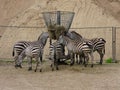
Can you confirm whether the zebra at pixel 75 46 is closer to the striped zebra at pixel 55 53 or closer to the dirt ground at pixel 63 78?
the striped zebra at pixel 55 53

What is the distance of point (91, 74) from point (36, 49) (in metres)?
2.48

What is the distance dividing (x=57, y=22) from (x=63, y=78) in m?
3.71

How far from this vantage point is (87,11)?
28.9 meters

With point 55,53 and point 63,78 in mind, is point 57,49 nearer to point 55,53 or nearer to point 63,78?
point 55,53

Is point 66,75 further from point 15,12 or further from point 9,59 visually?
point 15,12

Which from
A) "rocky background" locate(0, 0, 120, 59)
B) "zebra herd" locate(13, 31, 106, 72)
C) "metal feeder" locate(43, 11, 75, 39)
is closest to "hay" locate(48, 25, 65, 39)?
"metal feeder" locate(43, 11, 75, 39)

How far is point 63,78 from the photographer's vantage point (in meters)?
15.3

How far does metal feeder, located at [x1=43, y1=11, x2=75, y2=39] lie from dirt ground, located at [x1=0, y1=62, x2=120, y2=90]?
4.78 feet

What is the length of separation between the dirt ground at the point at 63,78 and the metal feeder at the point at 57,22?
4.78 feet

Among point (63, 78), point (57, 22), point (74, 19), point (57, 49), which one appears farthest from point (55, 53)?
point (74, 19)

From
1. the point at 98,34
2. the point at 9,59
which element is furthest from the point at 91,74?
the point at 98,34

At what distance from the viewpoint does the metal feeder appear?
718 inches

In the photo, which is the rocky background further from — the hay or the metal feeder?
the hay

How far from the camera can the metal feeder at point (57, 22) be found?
59.9 feet
